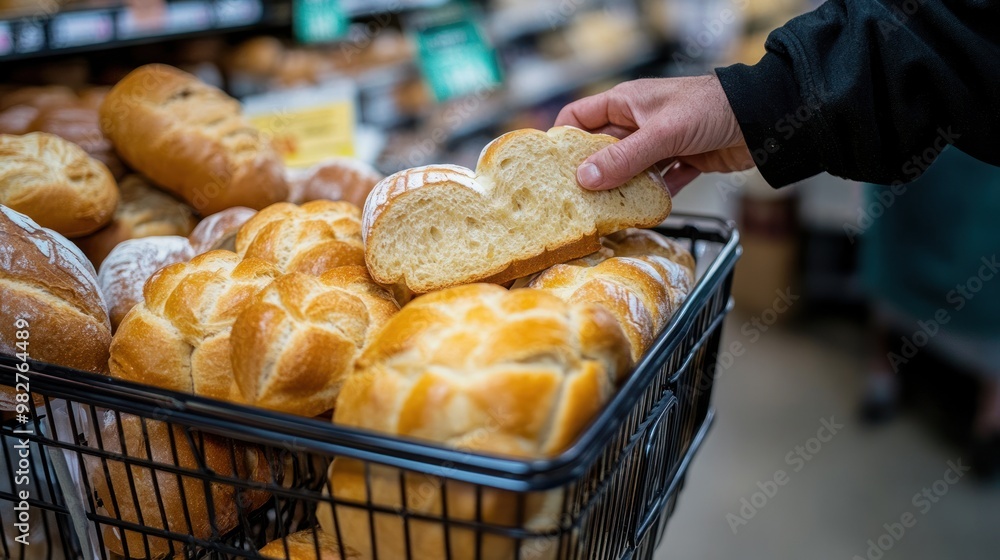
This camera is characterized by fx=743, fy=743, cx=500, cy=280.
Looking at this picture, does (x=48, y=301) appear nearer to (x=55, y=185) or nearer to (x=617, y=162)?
(x=55, y=185)

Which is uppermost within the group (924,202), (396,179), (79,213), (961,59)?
(961,59)

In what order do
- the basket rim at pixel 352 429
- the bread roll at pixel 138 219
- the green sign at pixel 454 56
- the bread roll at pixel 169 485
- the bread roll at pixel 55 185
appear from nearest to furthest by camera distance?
the basket rim at pixel 352 429 < the bread roll at pixel 169 485 < the bread roll at pixel 55 185 < the bread roll at pixel 138 219 < the green sign at pixel 454 56

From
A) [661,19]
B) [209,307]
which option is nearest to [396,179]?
[209,307]

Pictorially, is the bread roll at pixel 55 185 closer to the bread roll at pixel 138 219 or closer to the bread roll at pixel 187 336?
the bread roll at pixel 138 219

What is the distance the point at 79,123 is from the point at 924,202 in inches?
120

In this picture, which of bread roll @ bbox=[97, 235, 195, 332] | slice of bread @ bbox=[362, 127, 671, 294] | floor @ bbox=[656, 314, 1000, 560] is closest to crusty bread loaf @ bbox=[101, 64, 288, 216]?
bread roll @ bbox=[97, 235, 195, 332]

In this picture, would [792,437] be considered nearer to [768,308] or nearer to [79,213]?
[768,308]

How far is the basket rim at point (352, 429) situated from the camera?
2.20 ft

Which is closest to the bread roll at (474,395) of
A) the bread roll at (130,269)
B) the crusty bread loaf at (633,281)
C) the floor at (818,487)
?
the crusty bread loaf at (633,281)

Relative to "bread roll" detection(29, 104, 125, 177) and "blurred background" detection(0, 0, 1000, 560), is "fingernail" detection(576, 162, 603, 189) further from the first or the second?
"bread roll" detection(29, 104, 125, 177)

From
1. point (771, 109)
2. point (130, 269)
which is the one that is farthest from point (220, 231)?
point (771, 109)

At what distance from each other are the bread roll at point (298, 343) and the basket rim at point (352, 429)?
0.12 m

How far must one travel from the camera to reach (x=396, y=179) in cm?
108

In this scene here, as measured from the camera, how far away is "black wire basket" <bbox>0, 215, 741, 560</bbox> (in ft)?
2.34
